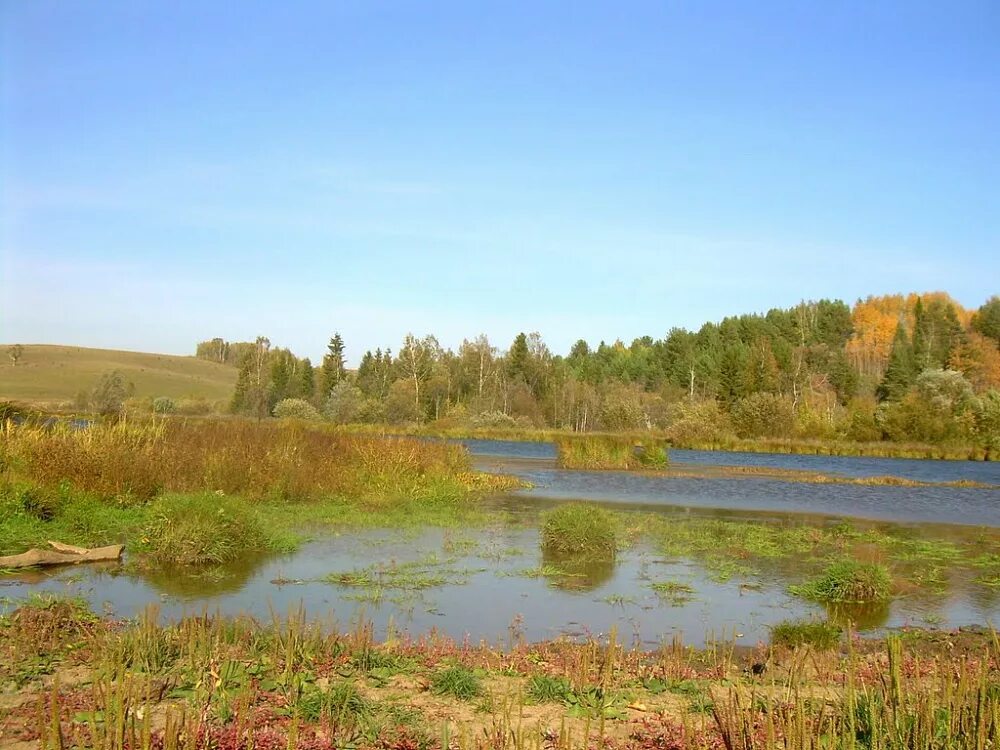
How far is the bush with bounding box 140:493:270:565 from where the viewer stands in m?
13.6

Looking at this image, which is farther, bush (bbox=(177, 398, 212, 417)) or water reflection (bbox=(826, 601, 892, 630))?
bush (bbox=(177, 398, 212, 417))

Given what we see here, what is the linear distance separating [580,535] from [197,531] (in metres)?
7.02

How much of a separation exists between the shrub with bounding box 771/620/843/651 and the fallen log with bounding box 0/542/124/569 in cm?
997

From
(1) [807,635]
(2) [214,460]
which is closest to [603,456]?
(2) [214,460]

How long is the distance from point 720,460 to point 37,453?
143ft

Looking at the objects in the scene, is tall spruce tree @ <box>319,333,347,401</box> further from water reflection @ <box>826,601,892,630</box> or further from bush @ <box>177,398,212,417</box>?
water reflection @ <box>826,601,892,630</box>

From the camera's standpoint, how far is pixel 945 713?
6.17 m

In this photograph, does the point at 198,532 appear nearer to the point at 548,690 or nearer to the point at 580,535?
the point at 580,535

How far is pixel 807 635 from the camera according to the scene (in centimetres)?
986

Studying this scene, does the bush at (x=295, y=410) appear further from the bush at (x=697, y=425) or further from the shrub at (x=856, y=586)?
the shrub at (x=856, y=586)

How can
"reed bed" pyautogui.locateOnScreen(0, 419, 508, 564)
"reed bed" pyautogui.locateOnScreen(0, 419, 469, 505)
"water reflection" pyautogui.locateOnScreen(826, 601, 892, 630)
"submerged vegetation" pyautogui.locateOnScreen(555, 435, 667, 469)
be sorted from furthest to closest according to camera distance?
"submerged vegetation" pyautogui.locateOnScreen(555, 435, 667, 469)
"reed bed" pyautogui.locateOnScreen(0, 419, 469, 505)
"reed bed" pyautogui.locateOnScreen(0, 419, 508, 564)
"water reflection" pyautogui.locateOnScreen(826, 601, 892, 630)

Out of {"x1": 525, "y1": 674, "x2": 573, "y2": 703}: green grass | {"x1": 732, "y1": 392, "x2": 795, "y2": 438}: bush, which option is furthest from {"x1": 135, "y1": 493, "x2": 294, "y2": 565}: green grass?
{"x1": 732, "y1": 392, "x2": 795, "y2": 438}: bush

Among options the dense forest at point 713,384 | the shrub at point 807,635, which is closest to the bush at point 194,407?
the dense forest at point 713,384

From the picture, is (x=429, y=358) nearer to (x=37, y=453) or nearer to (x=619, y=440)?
(x=619, y=440)
